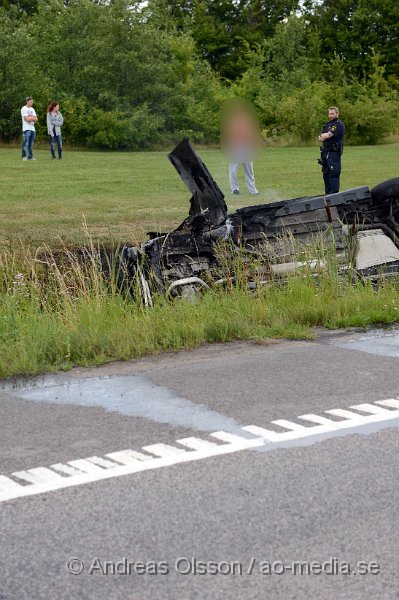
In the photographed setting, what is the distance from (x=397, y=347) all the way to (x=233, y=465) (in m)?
3.55

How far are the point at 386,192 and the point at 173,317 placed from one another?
4.48 meters

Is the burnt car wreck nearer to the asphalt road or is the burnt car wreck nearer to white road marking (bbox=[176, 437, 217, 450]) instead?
the asphalt road

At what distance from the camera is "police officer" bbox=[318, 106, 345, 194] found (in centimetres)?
1948

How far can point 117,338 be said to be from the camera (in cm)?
841

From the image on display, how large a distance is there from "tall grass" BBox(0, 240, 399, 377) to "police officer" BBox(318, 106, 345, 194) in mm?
8532

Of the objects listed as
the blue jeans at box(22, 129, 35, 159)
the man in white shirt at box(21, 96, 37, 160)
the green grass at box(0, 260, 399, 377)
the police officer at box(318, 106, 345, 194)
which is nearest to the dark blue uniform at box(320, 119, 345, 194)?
the police officer at box(318, 106, 345, 194)

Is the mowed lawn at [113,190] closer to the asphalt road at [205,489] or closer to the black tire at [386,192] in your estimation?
the black tire at [386,192]

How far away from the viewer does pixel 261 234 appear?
1205 centimetres

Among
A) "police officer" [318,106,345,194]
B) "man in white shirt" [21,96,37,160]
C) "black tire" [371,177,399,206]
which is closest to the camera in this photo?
"black tire" [371,177,399,206]

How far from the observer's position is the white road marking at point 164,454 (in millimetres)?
5043

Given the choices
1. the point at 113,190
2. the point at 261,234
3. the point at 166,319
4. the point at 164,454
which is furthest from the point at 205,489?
the point at 113,190

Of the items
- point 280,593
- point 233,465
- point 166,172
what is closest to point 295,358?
point 233,465

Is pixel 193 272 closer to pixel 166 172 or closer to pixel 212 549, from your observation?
pixel 212 549

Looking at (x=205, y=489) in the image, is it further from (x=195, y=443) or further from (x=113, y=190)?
(x=113, y=190)
